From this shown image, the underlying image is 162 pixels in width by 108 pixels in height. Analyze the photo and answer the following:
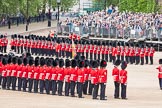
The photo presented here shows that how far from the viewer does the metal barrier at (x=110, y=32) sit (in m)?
57.2

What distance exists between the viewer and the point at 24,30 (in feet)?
249

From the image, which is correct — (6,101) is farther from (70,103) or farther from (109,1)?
(109,1)

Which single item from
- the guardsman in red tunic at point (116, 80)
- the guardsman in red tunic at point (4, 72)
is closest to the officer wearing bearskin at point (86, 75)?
the guardsman in red tunic at point (116, 80)

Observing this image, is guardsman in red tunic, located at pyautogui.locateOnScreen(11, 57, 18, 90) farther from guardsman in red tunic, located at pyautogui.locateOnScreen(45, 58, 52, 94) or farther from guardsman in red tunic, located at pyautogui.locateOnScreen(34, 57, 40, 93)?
guardsman in red tunic, located at pyautogui.locateOnScreen(45, 58, 52, 94)

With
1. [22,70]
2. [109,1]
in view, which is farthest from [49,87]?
[109,1]

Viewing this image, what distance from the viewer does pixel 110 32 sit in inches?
2351

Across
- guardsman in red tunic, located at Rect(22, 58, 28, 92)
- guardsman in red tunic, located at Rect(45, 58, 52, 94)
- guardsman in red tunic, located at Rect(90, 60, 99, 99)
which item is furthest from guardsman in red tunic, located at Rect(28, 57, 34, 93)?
guardsman in red tunic, located at Rect(90, 60, 99, 99)

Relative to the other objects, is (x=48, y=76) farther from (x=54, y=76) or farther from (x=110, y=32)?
(x=110, y=32)

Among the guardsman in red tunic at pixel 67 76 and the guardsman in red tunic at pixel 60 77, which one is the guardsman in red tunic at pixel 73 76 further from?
the guardsman in red tunic at pixel 60 77

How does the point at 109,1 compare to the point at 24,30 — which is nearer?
the point at 24,30

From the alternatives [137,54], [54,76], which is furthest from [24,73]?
[137,54]

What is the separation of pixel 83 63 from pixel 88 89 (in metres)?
1.61

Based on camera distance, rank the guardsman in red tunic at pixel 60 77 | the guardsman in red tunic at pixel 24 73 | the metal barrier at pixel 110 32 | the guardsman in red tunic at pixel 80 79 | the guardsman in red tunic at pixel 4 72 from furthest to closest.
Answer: the metal barrier at pixel 110 32, the guardsman in red tunic at pixel 4 72, the guardsman in red tunic at pixel 24 73, the guardsman in red tunic at pixel 60 77, the guardsman in red tunic at pixel 80 79

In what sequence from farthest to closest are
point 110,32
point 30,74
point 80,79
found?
point 110,32, point 30,74, point 80,79
